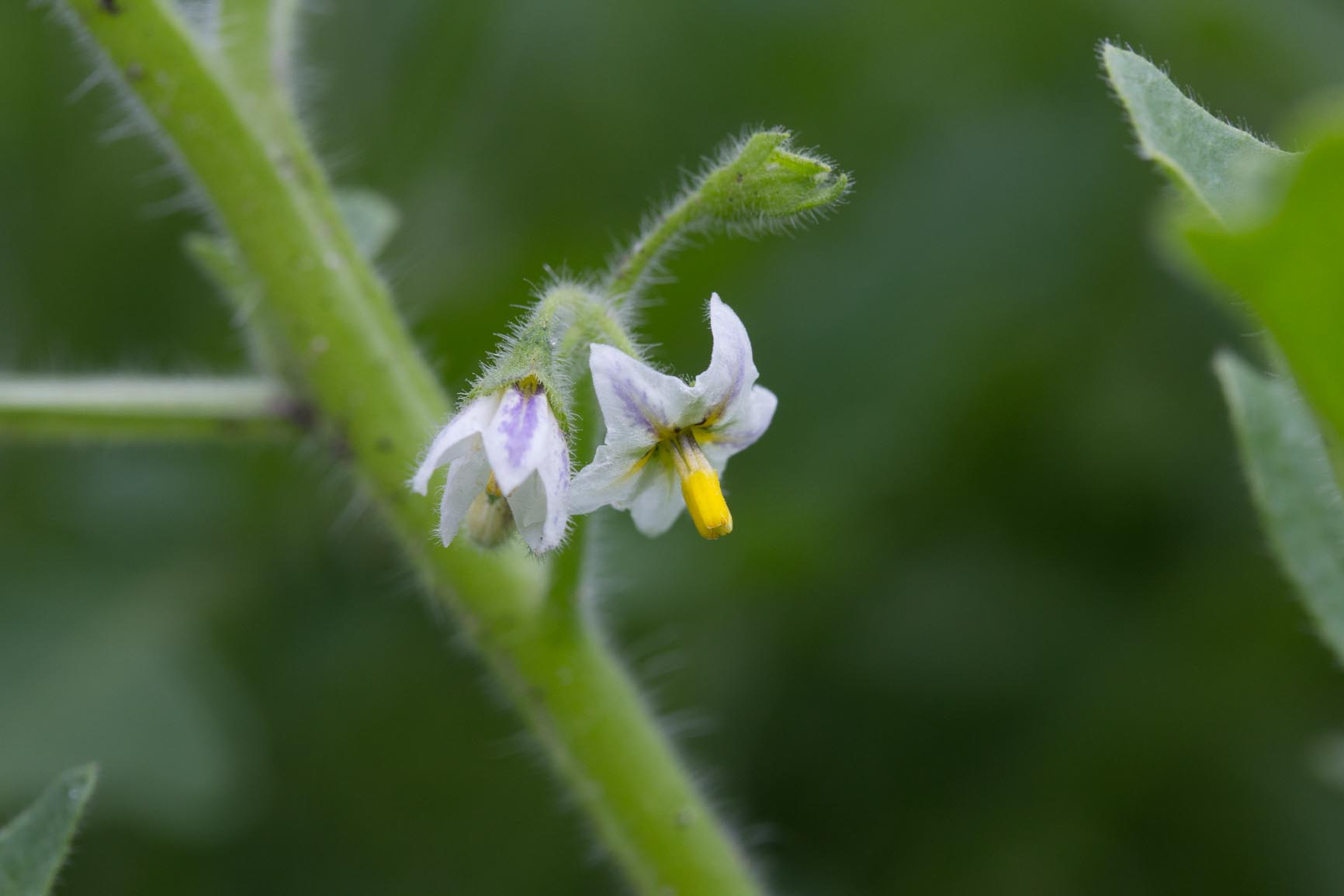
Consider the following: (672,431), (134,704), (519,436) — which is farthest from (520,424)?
(134,704)

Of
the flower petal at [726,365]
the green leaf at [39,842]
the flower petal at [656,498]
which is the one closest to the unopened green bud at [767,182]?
the flower petal at [726,365]

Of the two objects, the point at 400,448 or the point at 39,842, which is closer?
the point at 39,842

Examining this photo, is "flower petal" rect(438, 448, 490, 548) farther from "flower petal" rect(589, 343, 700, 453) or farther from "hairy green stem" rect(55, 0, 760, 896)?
"hairy green stem" rect(55, 0, 760, 896)

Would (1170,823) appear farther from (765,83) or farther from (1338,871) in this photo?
(765,83)

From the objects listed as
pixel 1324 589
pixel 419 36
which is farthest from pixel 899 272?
pixel 1324 589

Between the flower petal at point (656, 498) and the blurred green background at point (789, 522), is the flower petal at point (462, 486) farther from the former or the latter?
the blurred green background at point (789, 522)

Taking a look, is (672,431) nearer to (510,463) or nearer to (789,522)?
(510,463)
